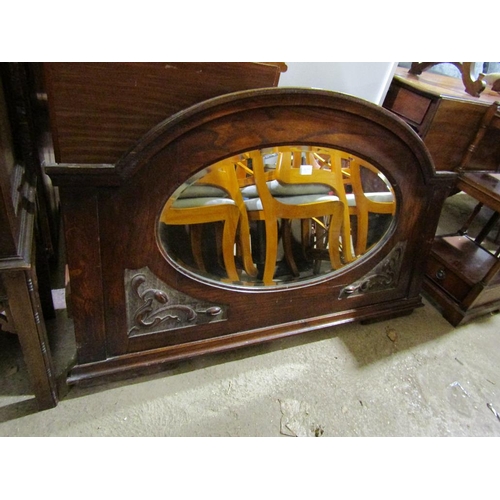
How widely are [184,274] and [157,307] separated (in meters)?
0.10

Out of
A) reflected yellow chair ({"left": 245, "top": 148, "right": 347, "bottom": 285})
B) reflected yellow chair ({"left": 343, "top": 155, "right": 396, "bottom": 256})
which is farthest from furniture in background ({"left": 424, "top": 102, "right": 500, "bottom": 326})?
reflected yellow chair ({"left": 245, "top": 148, "right": 347, "bottom": 285})

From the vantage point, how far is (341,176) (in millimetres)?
901

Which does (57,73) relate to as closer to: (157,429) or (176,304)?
(176,304)

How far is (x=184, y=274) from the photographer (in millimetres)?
833

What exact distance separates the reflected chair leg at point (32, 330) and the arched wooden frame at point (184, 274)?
63 millimetres

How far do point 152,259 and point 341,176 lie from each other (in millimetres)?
483

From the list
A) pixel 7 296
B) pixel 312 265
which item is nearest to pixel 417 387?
pixel 312 265

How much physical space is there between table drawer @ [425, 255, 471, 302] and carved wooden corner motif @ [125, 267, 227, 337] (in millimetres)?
806

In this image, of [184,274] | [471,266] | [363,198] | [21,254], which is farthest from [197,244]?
[471,266]

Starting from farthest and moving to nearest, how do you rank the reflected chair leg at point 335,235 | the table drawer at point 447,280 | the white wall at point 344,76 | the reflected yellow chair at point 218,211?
the table drawer at point 447,280 → the white wall at point 344,76 → the reflected chair leg at point 335,235 → the reflected yellow chair at point 218,211

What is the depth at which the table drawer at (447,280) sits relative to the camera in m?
1.22

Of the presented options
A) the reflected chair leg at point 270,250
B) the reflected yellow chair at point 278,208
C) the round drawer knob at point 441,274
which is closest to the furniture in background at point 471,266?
the round drawer knob at point 441,274

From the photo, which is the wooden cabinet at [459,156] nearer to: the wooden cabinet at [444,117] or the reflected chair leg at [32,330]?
the wooden cabinet at [444,117]

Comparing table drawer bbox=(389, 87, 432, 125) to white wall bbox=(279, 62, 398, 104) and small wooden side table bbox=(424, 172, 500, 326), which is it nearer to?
white wall bbox=(279, 62, 398, 104)
